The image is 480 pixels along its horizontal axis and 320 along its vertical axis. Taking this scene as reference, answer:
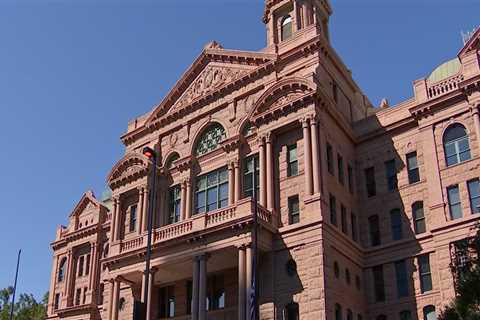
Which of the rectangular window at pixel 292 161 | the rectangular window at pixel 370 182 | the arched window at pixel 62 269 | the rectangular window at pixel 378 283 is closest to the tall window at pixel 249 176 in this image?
the rectangular window at pixel 292 161

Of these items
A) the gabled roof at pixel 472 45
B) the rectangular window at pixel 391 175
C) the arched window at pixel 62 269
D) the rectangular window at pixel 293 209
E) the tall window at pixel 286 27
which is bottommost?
the rectangular window at pixel 293 209

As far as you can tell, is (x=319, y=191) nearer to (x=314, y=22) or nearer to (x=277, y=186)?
(x=277, y=186)

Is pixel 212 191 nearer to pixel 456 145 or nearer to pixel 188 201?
pixel 188 201

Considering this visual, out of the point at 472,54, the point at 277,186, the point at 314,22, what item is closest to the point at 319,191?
the point at 277,186

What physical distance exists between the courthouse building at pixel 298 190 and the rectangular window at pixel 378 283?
0.08m

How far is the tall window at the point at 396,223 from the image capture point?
3716 centimetres

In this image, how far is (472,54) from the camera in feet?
121

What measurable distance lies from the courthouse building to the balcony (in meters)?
0.08

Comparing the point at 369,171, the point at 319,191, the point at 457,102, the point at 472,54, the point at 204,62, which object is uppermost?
the point at 204,62

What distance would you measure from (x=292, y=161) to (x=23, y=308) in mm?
48558

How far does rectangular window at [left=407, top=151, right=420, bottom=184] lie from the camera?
37.7 m

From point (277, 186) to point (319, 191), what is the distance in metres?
3.32

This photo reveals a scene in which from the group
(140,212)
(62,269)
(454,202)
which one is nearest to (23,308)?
(62,269)

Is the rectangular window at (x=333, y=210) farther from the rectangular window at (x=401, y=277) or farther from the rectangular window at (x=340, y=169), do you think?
the rectangular window at (x=401, y=277)
